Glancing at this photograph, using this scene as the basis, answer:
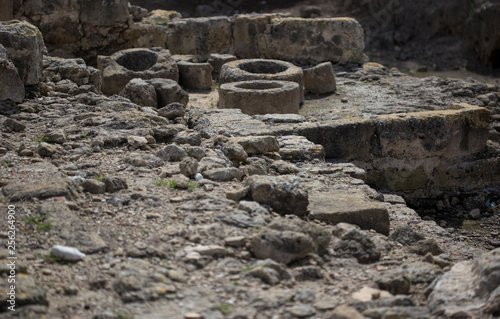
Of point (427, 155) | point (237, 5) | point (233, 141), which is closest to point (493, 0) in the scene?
point (237, 5)

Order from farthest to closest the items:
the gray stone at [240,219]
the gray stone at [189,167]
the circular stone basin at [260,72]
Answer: the circular stone basin at [260,72]
the gray stone at [189,167]
the gray stone at [240,219]

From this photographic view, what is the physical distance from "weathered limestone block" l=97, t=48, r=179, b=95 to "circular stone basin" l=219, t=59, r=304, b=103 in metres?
0.91

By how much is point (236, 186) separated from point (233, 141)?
3.02 ft

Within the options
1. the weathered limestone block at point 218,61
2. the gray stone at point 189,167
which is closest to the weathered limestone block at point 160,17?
the weathered limestone block at point 218,61

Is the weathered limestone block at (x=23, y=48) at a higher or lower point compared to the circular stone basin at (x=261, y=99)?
higher

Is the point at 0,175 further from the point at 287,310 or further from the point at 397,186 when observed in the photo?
the point at 397,186

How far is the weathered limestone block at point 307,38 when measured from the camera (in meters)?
10.6

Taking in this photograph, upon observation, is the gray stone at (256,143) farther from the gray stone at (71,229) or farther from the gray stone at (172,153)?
the gray stone at (71,229)

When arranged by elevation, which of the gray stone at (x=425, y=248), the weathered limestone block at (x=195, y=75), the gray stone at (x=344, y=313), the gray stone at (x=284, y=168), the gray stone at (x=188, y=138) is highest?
the gray stone at (x=344, y=313)

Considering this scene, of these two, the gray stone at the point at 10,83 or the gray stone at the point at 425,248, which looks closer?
the gray stone at the point at 425,248

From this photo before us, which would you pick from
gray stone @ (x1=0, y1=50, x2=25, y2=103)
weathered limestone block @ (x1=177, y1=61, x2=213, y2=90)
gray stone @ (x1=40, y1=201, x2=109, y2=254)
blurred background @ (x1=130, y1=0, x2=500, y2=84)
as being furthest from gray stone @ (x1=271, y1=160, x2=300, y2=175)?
blurred background @ (x1=130, y1=0, x2=500, y2=84)

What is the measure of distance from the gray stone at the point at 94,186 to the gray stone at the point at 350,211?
1.38m

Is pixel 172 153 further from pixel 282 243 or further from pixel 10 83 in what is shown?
pixel 10 83

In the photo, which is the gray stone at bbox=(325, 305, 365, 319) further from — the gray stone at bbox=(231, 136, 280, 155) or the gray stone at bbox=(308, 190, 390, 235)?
the gray stone at bbox=(231, 136, 280, 155)
